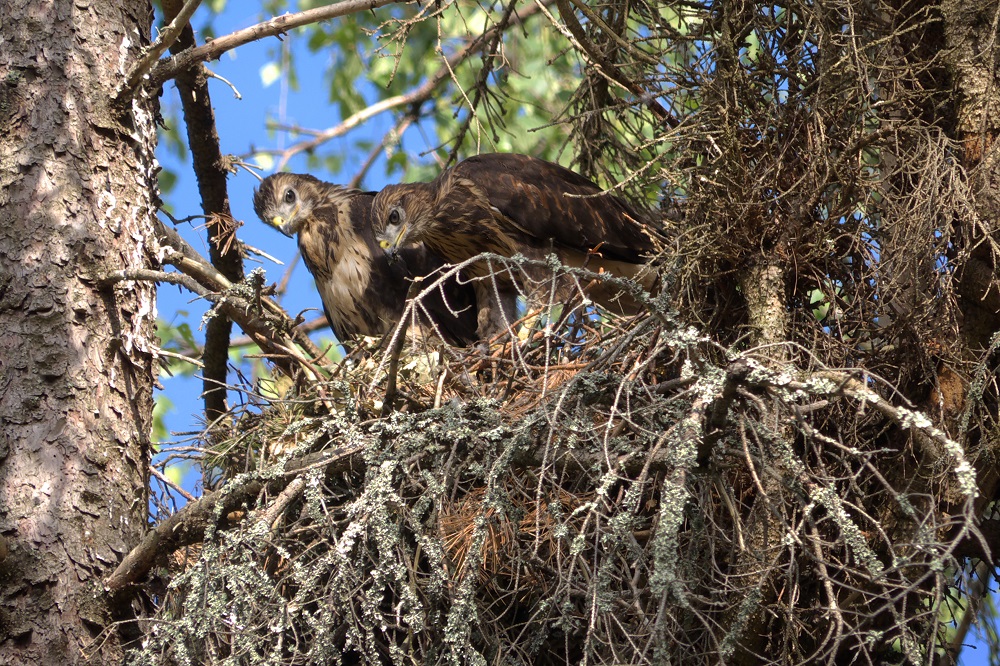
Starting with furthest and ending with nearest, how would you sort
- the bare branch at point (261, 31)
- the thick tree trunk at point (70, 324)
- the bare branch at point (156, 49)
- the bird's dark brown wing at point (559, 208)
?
the bird's dark brown wing at point (559, 208) → the bare branch at point (261, 31) → the bare branch at point (156, 49) → the thick tree trunk at point (70, 324)

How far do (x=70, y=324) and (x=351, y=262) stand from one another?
225 cm

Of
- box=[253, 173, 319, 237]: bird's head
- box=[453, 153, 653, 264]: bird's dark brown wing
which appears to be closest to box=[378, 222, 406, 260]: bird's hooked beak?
box=[453, 153, 653, 264]: bird's dark brown wing

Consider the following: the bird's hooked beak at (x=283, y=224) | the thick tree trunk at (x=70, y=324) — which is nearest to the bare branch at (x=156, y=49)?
the thick tree trunk at (x=70, y=324)

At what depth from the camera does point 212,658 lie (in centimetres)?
296

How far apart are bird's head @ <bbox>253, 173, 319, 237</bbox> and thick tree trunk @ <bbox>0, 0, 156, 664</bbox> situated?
194cm

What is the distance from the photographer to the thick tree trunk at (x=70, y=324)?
10.4 ft

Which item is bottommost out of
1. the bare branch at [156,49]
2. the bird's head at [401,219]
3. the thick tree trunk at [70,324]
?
the thick tree trunk at [70,324]

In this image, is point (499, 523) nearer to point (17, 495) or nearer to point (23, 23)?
point (17, 495)

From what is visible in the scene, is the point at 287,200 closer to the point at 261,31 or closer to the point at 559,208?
the point at 559,208

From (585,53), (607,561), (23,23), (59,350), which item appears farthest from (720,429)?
(23,23)

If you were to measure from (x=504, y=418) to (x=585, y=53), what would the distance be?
1793 mm

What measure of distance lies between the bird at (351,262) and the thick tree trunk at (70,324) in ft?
5.70

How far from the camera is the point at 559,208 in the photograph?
16.4 ft

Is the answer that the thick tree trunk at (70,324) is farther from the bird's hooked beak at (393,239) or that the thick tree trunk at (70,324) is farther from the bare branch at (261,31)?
the bird's hooked beak at (393,239)
